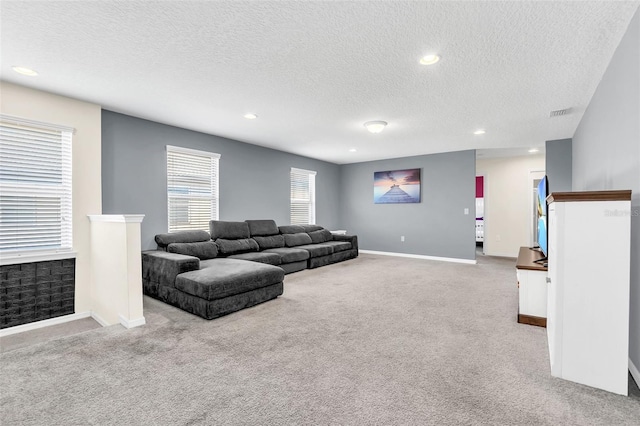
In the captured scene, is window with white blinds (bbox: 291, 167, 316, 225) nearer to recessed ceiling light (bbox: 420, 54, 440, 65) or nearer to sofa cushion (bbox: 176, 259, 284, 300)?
sofa cushion (bbox: 176, 259, 284, 300)

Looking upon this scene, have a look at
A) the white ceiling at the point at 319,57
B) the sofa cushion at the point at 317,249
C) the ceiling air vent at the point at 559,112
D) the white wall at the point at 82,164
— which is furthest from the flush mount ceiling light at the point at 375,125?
the white wall at the point at 82,164

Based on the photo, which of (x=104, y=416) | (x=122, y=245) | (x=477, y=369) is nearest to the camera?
(x=104, y=416)

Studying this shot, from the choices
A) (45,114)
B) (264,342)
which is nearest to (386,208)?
(264,342)

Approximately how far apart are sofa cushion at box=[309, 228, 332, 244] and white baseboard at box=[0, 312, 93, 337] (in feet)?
13.2

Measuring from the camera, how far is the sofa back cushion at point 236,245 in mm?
4773

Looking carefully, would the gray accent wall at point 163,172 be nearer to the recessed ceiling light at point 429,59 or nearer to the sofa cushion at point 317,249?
the sofa cushion at point 317,249

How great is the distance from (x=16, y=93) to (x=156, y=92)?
53.8 inches

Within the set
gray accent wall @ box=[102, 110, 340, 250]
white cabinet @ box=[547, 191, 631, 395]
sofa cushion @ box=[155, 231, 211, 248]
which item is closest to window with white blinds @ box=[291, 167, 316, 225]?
gray accent wall @ box=[102, 110, 340, 250]

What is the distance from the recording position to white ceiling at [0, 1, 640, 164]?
6.37 ft

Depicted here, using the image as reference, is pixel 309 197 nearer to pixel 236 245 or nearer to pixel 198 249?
pixel 236 245

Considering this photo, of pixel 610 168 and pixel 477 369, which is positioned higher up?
pixel 610 168

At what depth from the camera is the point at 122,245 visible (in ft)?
9.55

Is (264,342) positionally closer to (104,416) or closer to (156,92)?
(104,416)

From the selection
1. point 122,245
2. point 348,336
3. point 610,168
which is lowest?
point 348,336
